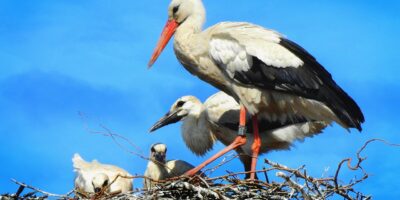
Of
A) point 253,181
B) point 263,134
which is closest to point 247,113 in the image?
point 263,134

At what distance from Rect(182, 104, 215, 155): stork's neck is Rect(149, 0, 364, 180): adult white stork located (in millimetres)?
1128

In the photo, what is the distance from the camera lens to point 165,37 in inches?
359

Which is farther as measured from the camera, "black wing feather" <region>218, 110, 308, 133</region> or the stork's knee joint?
"black wing feather" <region>218, 110, 308, 133</region>

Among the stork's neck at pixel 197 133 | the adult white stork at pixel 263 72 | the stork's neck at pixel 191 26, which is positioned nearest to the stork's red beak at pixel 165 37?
the stork's neck at pixel 191 26

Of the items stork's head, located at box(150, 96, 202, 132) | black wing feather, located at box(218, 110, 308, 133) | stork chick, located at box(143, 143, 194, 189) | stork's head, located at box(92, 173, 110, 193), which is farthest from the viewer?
stork's head, located at box(150, 96, 202, 132)

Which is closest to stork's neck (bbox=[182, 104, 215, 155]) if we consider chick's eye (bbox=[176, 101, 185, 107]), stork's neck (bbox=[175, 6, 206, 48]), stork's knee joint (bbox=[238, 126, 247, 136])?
chick's eye (bbox=[176, 101, 185, 107])

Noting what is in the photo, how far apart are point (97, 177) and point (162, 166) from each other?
844 millimetres

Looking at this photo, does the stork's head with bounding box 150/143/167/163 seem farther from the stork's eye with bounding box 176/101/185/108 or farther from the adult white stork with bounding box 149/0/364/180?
the stork's eye with bounding box 176/101/185/108

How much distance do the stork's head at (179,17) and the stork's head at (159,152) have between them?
2.22ft

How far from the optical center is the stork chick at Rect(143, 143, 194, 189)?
350 inches

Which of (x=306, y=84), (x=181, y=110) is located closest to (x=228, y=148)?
(x=306, y=84)

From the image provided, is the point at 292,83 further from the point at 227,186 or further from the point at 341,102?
the point at 227,186

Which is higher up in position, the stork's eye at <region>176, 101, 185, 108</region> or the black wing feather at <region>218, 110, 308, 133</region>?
the stork's eye at <region>176, 101, 185, 108</region>

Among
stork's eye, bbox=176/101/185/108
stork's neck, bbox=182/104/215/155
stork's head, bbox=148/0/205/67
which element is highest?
stork's eye, bbox=176/101/185/108
